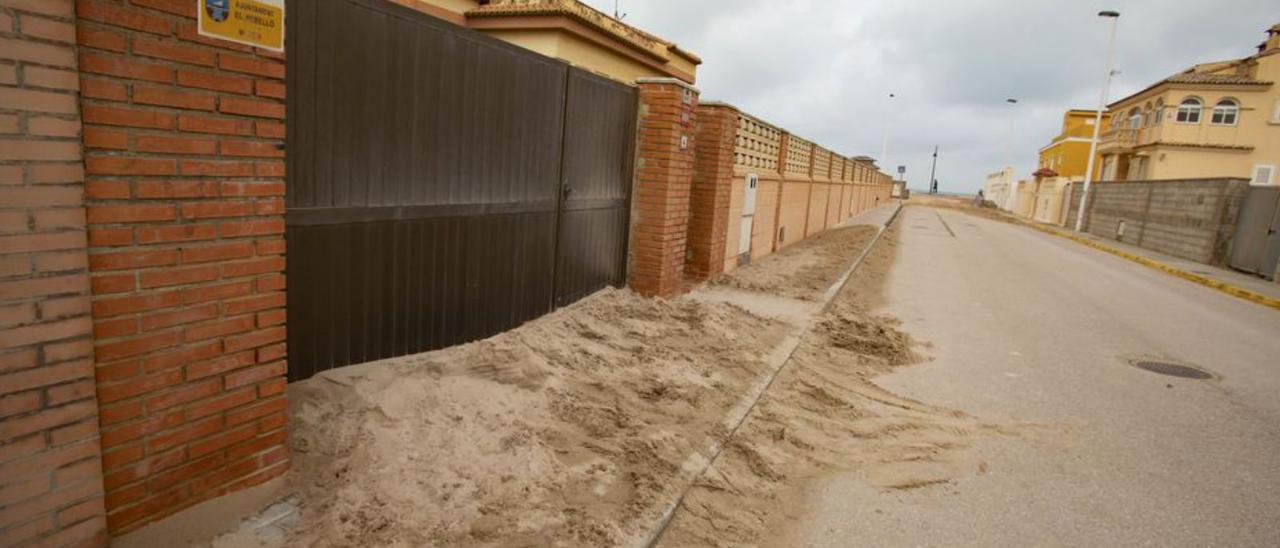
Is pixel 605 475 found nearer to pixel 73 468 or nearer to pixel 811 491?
pixel 811 491

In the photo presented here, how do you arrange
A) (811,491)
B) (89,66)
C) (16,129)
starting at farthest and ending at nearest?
(811,491) → (89,66) → (16,129)

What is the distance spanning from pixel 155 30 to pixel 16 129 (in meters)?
0.54

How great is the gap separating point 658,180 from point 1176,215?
21527 millimetres

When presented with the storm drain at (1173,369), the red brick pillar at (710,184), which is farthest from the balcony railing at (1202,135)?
the red brick pillar at (710,184)

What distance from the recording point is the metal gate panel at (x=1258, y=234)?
16.4 metres

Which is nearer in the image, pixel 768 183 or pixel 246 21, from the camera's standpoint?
pixel 246 21

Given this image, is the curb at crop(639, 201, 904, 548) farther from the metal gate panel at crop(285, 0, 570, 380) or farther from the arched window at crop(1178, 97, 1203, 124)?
the arched window at crop(1178, 97, 1203, 124)

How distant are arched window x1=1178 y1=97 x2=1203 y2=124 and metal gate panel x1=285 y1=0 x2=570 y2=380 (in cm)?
4344

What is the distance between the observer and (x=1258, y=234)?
1702 cm

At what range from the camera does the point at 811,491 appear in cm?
388

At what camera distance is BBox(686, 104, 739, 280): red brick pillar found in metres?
8.79

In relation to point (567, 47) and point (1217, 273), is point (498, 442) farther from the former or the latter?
point (1217, 273)

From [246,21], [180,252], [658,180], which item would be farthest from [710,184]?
[180,252]

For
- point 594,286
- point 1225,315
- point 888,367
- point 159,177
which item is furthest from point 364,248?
point 1225,315
